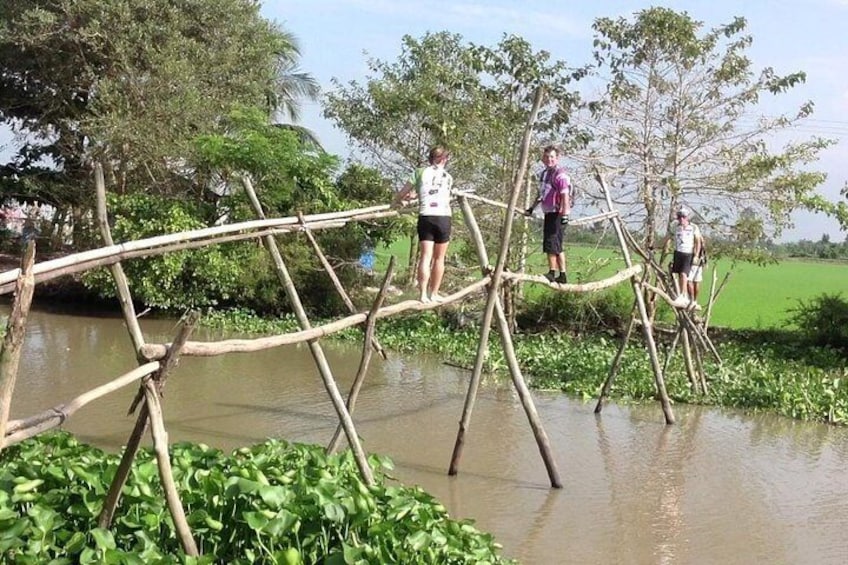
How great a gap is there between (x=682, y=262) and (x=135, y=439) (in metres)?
8.41

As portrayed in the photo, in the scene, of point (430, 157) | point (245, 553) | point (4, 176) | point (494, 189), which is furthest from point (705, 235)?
point (4, 176)

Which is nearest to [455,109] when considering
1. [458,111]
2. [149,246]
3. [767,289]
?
[458,111]

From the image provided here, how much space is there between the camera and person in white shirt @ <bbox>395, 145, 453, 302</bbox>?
7199mm

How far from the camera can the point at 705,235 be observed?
1494 centimetres

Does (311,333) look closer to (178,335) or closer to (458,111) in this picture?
(178,335)

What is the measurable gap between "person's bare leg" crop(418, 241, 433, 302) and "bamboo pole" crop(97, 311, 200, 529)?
10.4 ft

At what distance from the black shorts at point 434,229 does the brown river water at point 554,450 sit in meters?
1.94

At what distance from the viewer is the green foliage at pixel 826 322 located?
13.9 metres

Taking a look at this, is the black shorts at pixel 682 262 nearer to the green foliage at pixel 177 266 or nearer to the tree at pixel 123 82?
the green foliage at pixel 177 266

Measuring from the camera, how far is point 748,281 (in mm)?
33312

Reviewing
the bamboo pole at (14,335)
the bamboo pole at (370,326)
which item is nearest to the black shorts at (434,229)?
the bamboo pole at (370,326)

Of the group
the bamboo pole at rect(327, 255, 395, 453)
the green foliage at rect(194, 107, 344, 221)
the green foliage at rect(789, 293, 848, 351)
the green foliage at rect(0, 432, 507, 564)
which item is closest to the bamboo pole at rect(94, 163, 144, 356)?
the green foliage at rect(0, 432, 507, 564)

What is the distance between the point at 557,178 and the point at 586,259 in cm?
728

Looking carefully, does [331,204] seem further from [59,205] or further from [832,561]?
[832,561]
